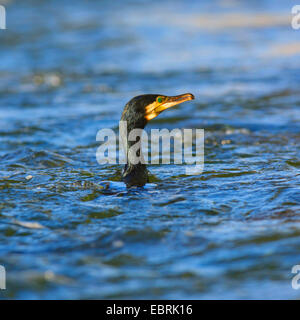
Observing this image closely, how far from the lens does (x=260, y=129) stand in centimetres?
830

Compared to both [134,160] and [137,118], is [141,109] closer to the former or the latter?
[137,118]

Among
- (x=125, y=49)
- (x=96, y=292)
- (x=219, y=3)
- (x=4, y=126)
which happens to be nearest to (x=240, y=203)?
(x=96, y=292)

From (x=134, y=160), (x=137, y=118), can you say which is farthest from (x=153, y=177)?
(x=137, y=118)

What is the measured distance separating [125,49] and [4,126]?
6.87 metres

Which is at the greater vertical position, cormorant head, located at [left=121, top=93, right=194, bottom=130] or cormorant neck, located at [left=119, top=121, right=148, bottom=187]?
cormorant head, located at [left=121, top=93, right=194, bottom=130]

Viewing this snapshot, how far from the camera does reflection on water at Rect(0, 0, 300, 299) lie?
3.99 metres

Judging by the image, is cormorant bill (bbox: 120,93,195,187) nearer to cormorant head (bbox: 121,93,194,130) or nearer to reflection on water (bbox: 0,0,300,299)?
cormorant head (bbox: 121,93,194,130)

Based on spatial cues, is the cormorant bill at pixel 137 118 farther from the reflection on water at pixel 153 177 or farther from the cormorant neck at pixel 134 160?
the reflection on water at pixel 153 177

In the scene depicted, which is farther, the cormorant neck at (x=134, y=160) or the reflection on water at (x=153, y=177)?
the cormorant neck at (x=134, y=160)

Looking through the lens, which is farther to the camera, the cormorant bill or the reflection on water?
the cormorant bill

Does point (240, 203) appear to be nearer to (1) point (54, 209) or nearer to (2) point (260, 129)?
(1) point (54, 209)

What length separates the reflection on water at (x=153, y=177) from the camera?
3.99 m

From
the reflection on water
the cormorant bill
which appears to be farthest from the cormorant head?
the reflection on water

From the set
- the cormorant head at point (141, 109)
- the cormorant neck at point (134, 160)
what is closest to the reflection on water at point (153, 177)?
the cormorant neck at point (134, 160)
